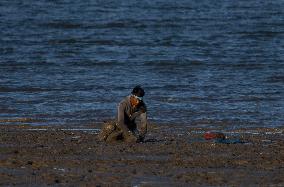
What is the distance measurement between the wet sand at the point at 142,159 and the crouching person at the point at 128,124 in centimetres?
31

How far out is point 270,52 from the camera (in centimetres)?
3791

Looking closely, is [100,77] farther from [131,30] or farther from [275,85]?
[131,30]

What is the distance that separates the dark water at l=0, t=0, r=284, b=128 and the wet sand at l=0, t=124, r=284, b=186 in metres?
3.12

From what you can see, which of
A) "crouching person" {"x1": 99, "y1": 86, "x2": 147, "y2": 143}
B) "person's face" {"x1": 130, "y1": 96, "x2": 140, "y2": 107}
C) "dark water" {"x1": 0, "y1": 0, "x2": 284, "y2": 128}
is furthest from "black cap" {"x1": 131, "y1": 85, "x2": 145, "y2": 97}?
"dark water" {"x1": 0, "y1": 0, "x2": 284, "y2": 128}

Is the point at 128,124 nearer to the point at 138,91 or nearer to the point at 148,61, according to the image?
the point at 138,91

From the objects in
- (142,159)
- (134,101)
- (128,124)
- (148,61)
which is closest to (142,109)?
(134,101)

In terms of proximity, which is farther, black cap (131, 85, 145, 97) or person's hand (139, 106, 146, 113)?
person's hand (139, 106, 146, 113)

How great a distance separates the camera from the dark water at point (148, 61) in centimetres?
2331

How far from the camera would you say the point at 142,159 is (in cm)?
1479

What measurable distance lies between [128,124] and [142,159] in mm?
3013

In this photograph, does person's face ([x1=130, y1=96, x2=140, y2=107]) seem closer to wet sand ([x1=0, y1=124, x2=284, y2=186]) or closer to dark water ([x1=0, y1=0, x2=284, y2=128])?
wet sand ([x1=0, y1=124, x2=284, y2=186])

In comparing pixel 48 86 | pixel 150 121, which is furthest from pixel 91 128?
pixel 48 86

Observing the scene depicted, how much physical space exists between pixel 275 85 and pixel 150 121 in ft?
25.4

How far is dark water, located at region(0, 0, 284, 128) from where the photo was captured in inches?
918
